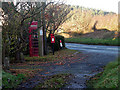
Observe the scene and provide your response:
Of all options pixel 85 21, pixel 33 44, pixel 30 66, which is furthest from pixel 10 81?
pixel 85 21

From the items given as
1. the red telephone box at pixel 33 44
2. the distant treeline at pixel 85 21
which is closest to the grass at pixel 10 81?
the red telephone box at pixel 33 44

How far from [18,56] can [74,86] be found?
263 inches

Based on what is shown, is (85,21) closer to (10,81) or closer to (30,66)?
(30,66)

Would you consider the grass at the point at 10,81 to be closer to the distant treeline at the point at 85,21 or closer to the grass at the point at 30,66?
the grass at the point at 30,66

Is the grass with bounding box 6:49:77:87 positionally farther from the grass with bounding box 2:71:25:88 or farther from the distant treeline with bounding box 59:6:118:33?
the distant treeline with bounding box 59:6:118:33

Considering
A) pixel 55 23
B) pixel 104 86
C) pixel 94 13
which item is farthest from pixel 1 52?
pixel 94 13

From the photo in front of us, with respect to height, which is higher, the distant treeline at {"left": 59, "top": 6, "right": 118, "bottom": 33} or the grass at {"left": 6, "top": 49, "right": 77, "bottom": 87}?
the distant treeline at {"left": 59, "top": 6, "right": 118, "bottom": 33}

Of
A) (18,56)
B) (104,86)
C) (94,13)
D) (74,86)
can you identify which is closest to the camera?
(104,86)

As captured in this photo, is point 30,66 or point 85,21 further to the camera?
point 85,21

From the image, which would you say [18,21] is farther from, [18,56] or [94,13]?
[94,13]

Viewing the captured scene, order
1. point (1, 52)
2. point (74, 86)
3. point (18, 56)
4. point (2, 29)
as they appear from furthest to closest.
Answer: point (18, 56) < point (2, 29) < point (1, 52) < point (74, 86)

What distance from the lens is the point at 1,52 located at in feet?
Result: 25.9

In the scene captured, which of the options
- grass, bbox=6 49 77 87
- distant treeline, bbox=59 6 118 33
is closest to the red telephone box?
grass, bbox=6 49 77 87

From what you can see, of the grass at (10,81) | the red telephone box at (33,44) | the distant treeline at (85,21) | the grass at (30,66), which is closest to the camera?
the grass at (10,81)
